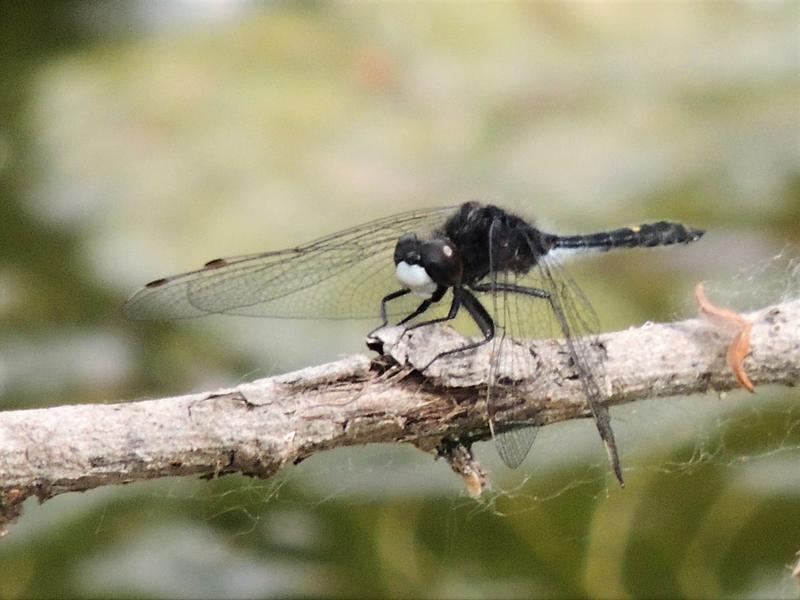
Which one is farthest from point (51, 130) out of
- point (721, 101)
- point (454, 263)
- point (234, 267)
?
point (721, 101)

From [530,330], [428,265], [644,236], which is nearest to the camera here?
[530,330]

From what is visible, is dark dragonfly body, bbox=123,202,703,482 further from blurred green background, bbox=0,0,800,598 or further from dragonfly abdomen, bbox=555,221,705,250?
blurred green background, bbox=0,0,800,598

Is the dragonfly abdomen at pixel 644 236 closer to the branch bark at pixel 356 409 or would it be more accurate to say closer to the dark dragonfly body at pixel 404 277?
the dark dragonfly body at pixel 404 277

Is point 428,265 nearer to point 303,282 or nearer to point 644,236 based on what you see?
point 303,282

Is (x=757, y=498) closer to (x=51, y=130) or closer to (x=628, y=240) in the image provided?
(x=628, y=240)

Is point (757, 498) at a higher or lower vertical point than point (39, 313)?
lower

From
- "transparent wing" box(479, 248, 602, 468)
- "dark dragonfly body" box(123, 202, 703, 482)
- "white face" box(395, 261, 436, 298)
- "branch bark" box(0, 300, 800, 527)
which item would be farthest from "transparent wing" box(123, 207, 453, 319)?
"branch bark" box(0, 300, 800, 527)

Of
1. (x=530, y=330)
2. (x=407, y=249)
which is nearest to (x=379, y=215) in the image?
(x=407, y=249)

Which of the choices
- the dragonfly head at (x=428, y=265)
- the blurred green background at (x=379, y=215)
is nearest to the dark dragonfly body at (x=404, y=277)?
the dragonfly head at (x=428, y=265)
